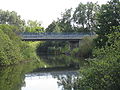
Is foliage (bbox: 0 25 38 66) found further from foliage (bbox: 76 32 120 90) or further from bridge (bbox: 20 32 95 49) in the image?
foliage (bbox: 76 32 120 90)

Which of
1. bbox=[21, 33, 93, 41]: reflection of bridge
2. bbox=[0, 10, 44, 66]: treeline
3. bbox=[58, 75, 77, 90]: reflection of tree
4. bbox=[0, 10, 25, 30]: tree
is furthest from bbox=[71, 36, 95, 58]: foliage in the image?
bbox=[0, 10, 25, 30]: tree

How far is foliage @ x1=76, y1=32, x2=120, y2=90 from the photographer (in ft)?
42.1

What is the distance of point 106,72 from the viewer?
13062 mm

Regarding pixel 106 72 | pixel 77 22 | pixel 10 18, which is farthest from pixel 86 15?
pixel 106 72

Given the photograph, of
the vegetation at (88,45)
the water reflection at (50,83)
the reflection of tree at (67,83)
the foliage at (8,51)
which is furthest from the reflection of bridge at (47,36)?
the reflection of tree at (67,83)

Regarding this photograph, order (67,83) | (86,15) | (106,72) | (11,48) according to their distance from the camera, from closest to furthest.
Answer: (106,72) → (67,83) → (11,48) → (86,15)

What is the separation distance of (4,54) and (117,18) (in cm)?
1513

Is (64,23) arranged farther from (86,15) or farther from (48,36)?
(48,36)

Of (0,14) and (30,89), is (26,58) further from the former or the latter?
(0,14)

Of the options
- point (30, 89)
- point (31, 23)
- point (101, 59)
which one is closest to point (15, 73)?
point (30, 89)

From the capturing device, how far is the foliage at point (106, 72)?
42.1 feet

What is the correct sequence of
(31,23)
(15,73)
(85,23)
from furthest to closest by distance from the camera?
(31,23), (85,23), (15,73)

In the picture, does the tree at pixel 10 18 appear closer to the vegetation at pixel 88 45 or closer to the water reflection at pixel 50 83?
the vegetation at pixel 88 45

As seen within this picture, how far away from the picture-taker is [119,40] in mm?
13773
